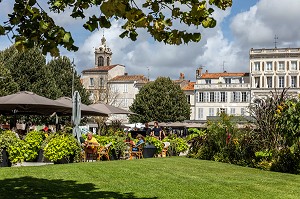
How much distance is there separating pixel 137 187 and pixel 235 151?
690 centimetres

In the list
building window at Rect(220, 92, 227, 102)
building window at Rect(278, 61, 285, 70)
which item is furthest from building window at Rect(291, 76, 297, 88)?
building window at Rect(220, 92, 227, 102)

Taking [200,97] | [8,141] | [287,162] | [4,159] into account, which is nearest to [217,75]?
[200,97]

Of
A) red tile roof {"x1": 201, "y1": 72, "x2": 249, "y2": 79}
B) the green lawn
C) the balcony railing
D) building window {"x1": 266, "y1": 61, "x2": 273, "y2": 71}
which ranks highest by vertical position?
building window {"x1": 266, "y1": 61, "x2": 273, "y2": 71}

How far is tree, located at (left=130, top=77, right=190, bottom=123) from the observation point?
62094mm

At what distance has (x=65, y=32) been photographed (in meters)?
→ 5.10

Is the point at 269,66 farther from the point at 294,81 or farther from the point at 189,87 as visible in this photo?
the point at 189,87

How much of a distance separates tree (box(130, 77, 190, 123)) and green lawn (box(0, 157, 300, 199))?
48764mm

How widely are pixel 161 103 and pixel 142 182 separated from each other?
52559 millimetres

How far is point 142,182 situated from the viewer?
32.6 feet

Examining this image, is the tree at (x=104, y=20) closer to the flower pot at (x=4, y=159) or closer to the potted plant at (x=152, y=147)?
the flower pot at (x=4, y=159)

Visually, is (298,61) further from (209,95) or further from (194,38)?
(194,38)

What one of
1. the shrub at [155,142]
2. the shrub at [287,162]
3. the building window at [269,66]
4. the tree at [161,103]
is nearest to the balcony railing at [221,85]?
the building window at [269,66]

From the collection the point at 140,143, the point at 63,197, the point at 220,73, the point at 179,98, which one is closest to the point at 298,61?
the point at 220,73

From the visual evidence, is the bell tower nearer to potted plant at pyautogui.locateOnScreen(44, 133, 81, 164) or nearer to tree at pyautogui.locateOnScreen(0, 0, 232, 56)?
potted plant at pyautogui.locateOnScreen(44, 133, 81, 164)
